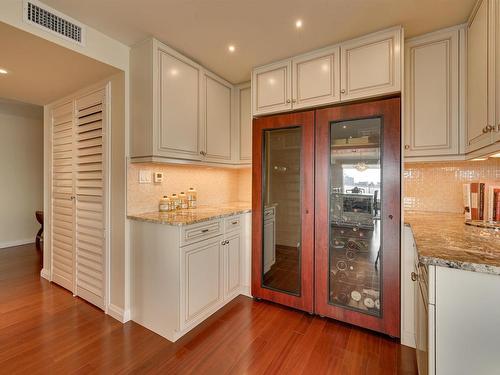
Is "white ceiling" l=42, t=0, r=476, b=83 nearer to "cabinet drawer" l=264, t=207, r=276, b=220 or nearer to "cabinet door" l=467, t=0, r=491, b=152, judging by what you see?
"cabinet door" l=467, t=0, r=491, b=152

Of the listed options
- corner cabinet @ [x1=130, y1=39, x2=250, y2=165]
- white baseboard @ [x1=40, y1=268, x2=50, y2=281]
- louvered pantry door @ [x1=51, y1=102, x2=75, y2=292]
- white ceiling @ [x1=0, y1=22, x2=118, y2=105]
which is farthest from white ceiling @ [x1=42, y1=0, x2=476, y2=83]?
white baseboard @ [x1=40, y1=268, x2=50, y2=281]

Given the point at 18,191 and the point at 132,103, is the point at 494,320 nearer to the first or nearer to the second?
the point at 132,103

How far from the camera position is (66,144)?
265cm

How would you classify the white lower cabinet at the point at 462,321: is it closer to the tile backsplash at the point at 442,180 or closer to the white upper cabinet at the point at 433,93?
the white upper cabinet at the point at 433,93

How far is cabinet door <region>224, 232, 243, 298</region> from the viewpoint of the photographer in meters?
2.37

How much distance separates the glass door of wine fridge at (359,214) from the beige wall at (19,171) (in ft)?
17.8

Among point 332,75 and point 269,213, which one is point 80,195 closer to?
point 269,213

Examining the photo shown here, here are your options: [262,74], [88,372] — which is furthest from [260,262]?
[262,74]

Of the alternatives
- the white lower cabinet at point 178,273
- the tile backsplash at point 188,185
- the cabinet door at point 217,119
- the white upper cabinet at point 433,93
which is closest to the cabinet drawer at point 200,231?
the white lower cabinet at point 178,273

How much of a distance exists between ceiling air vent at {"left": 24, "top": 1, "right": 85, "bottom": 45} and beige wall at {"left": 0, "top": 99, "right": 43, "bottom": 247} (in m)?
3.78

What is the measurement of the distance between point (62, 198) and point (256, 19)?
2772 millimetres

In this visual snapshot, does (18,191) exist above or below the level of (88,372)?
above

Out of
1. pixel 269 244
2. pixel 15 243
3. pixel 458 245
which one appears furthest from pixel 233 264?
pixel 15 243

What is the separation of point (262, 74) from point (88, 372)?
2.77 meters
